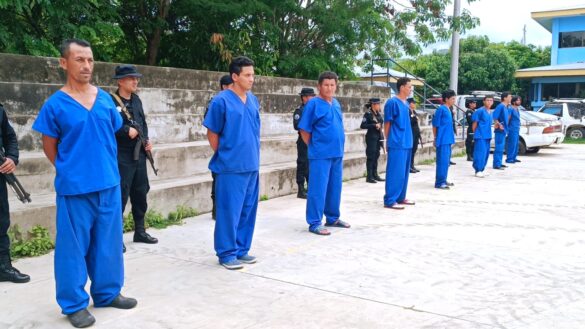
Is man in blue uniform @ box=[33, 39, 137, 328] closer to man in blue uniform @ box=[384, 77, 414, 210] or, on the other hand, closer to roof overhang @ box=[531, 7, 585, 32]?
man in blue uniform @ box=[384, 77, 414, 210]

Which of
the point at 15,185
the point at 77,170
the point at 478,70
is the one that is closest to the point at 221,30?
the point at 15,185

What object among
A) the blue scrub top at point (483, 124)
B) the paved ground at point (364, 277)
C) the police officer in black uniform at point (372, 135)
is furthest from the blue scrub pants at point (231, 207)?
the blue scrub top at point (483, 124)

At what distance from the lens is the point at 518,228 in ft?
22.6

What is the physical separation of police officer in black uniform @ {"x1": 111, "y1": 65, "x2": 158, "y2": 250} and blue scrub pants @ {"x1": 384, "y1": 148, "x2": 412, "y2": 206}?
3.55 meters

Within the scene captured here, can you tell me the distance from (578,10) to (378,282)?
32.1 meters

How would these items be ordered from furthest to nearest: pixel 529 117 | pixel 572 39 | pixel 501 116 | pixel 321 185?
1. pixel 572 39
2. pixel 529 117
3. pixel 501 116
4. pixel 321 185

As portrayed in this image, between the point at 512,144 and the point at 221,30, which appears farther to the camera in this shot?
the point at 512,144

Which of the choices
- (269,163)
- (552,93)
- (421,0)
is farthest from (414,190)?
(552,93)

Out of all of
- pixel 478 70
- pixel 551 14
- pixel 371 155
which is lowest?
pixel 371 155

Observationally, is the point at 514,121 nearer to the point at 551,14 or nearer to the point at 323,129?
the point at 323,129

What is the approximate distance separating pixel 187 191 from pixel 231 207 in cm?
240

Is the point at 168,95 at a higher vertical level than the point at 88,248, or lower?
higher

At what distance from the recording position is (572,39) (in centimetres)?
3303

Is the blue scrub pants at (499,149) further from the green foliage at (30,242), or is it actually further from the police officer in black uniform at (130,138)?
the green foliage at (30,242)
